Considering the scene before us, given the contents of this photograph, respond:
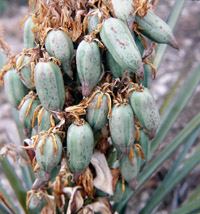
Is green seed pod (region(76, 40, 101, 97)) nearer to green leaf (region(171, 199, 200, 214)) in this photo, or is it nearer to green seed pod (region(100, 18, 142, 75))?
green seed pod (region(100, 18, 142, 75))

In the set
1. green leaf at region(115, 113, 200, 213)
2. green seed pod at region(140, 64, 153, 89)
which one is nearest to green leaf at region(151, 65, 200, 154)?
green leaf at region(115, 113, 200, 213)

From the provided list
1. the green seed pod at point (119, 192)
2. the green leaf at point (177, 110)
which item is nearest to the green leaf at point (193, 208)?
the green seed pod at point (119, 192)

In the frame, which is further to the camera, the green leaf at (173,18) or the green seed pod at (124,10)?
the green leaf at (173,18)

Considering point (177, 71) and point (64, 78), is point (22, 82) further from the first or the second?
point (177, 71)

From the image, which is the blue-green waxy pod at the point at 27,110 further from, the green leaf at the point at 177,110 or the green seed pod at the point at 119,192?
the green leaf at the point at 177,110

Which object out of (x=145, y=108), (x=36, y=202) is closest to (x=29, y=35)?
(x=145, y=108)

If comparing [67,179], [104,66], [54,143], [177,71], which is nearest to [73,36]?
[104,66]

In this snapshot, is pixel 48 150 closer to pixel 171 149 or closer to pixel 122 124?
pixel 122 124
